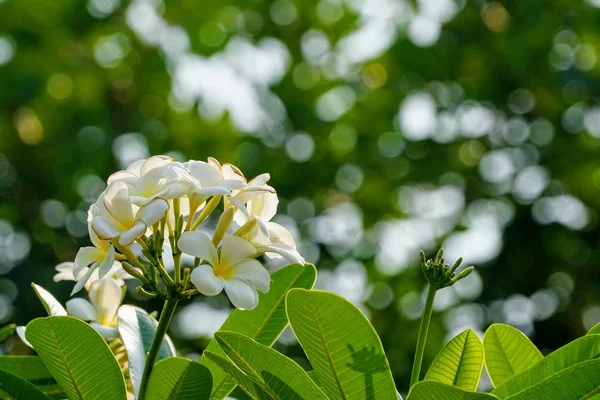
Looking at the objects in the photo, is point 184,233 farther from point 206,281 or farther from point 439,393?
point 439,393

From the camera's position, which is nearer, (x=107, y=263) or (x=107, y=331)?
(x=107, y=263)

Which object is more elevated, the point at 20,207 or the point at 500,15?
the point at 500,15

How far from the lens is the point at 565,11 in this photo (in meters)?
8.79

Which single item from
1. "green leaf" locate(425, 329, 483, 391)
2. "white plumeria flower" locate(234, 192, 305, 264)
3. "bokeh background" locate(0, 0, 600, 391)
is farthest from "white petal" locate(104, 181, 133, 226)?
"bokeh background" locate(0, 0, 600, 391)

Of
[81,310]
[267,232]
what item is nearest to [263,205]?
[267,232]

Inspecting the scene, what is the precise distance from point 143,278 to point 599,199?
7767mm

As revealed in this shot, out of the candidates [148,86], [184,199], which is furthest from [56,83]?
[184,199]

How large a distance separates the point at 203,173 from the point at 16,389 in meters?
0.27

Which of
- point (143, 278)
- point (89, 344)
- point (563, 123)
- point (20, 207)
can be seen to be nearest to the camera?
point (89, 344)

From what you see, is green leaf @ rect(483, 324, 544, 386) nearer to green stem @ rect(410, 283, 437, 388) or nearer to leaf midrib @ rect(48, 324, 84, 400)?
green stem @ rect(410, 283, 437, 388)

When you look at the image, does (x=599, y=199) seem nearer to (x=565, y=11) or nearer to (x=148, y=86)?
(x=565, y=11)

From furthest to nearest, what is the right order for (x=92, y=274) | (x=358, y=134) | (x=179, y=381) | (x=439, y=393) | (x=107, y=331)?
(x=358, y=134) < (x=107, y=331) < (x=92, y=274) < (x=179, y=381) < (x=439, y=393)

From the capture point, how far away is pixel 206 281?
2.37 ft

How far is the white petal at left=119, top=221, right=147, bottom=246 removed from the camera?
74 cm
